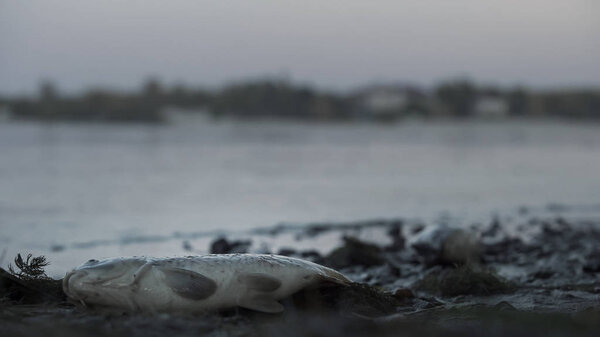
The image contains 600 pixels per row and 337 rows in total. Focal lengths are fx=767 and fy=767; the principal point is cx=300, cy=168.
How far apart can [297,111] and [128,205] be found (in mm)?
31927

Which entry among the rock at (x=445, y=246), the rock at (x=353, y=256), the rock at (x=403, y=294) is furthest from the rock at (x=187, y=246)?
the rock at (x=403, y=294)

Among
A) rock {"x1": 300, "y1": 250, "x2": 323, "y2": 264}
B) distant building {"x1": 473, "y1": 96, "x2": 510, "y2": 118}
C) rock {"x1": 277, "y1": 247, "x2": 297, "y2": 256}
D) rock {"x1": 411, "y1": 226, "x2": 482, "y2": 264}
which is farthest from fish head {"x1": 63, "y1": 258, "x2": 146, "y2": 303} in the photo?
distant building {"x1": 473, "y1": 96, "x2": 510, "y2": 118}

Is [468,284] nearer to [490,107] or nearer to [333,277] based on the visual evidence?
[333,277]

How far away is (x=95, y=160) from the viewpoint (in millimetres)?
24578

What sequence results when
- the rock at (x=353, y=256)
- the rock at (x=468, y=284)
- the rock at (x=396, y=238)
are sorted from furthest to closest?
the rock at (x=396, y=238) < the rock at (x=353, y=256) < the rock at (x=468, y=284)

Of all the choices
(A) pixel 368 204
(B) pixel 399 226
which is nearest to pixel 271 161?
(A) pixel 368 204

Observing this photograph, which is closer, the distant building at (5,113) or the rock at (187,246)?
the rock at (187,246)

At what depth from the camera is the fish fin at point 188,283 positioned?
4.91 meters

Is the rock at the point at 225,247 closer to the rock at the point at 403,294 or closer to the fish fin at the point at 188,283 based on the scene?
the rock at the point at 403,294

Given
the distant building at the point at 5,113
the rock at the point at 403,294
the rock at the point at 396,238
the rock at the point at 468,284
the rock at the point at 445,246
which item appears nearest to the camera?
the rock at the point at 403,294

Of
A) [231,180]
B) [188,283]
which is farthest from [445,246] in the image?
[231,180]

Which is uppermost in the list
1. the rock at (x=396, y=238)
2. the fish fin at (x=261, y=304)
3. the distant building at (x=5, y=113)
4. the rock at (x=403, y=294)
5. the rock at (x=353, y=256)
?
the distant building at (x=5, y=113)

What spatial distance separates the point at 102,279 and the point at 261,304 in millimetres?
1038

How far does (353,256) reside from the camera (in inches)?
340
